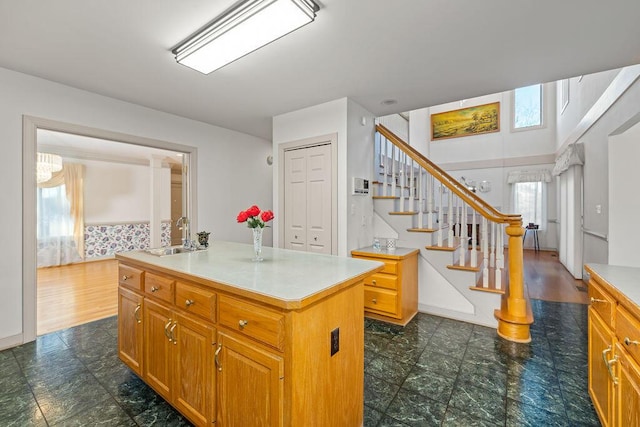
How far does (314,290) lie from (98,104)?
11.3 ft

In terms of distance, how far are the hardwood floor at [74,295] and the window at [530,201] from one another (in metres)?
9.40

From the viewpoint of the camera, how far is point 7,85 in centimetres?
252

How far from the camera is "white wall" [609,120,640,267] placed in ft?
10.2

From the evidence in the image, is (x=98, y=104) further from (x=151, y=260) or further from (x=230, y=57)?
(x=151, y=260)

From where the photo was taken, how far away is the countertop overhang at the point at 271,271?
1175 millimetres

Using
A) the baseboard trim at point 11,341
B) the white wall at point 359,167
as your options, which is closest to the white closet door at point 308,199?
the white wall at point 359,167

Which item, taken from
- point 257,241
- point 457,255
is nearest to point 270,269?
point 257,241

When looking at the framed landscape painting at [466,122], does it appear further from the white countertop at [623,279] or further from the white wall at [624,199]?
the white countertop at [623,279]

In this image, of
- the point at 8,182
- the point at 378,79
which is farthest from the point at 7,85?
the point at 378,79

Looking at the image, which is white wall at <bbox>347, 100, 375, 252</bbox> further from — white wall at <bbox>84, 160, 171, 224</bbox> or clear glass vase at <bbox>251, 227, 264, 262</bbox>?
→ white wall at <bbox>84, 160, 171, 224</bbox>

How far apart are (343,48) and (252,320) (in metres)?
2.10

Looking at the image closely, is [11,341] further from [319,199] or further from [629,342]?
[629,342]

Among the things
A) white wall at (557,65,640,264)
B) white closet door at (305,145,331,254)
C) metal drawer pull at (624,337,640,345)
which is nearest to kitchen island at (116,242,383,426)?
metal drawer pull at (624,337,640,345)

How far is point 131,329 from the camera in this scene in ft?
6.40
